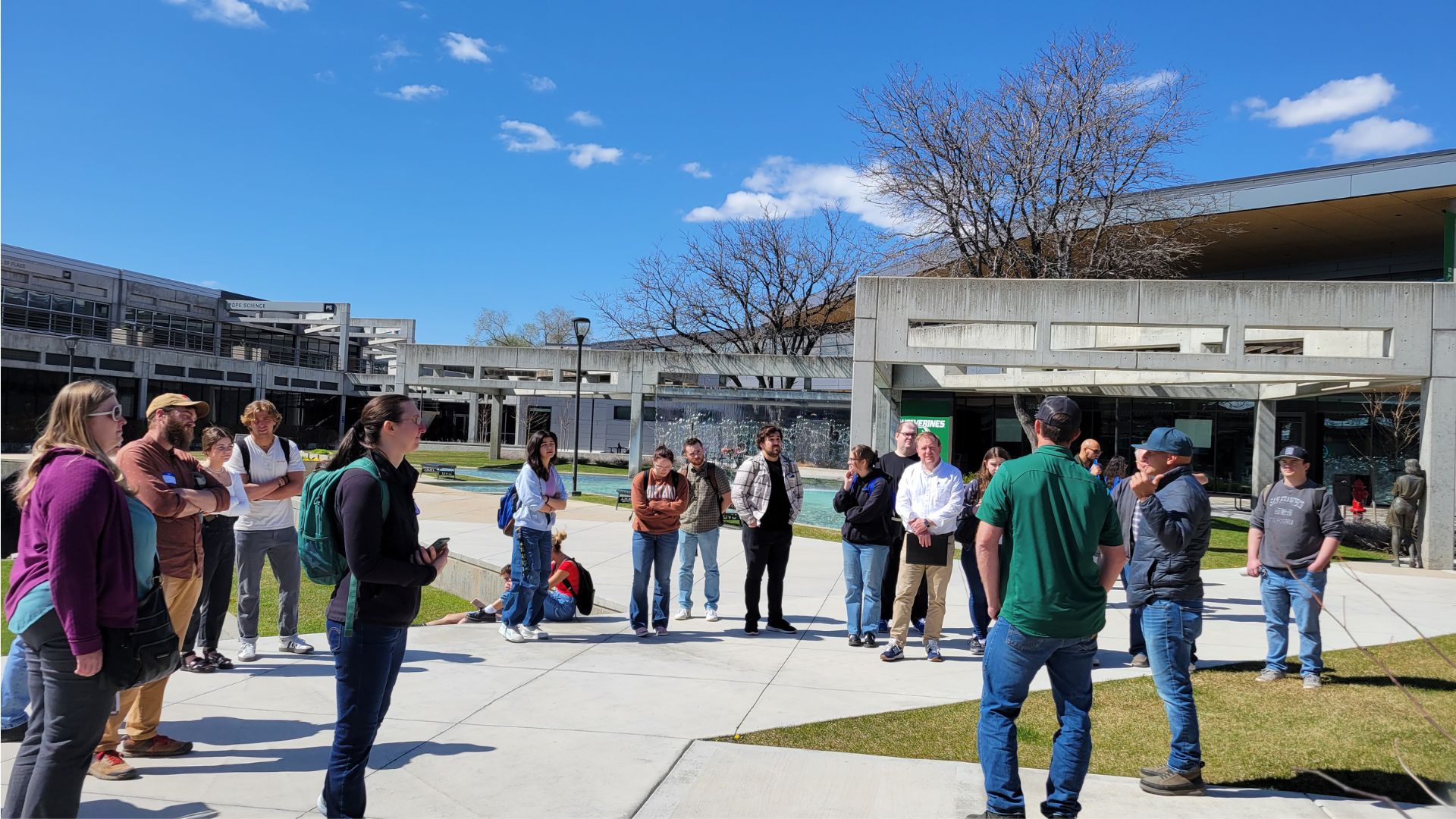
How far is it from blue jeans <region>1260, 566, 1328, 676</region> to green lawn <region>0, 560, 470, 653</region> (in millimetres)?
7384

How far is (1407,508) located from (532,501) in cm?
1465

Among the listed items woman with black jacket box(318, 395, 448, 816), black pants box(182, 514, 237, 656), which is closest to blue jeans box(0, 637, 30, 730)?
black pants box(182, 514, 237, 656)

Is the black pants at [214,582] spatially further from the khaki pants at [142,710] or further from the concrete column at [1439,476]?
the concrete column at [1439,476]

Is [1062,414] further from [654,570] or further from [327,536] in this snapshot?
[654,570]

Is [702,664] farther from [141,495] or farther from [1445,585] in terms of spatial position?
[1445,585]

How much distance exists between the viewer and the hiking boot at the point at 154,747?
14.9 ft

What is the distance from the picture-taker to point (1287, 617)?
6.58 meters

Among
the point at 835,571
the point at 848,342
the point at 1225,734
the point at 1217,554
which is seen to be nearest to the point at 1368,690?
the point at 1225,734

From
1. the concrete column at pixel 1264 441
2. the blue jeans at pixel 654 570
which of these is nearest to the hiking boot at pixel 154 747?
the blue jeans at pixel 654 570

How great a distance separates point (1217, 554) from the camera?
15.0 metres

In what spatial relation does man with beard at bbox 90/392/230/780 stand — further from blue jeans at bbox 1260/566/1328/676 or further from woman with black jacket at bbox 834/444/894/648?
blue jeans at bbox 1260/566/1328/676

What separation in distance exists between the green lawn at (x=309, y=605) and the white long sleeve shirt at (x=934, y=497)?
483cm

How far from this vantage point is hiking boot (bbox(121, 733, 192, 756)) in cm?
453

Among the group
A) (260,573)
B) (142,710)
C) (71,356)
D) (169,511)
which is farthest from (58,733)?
(71,356)
